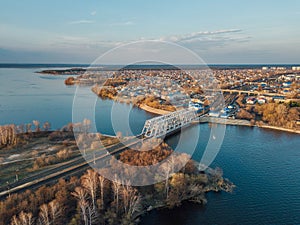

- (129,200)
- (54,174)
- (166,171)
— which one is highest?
(166,171)

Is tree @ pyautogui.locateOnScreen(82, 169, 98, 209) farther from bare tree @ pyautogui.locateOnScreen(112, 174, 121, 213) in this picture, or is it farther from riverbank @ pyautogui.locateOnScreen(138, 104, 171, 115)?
riverbank @ pyautogui.locateOnScreen(138, 104, 171, 115)

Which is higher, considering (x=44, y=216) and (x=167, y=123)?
(x=167, y=123)

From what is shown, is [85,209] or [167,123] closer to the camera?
[85,209]

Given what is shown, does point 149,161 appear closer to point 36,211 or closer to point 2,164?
point 36,211

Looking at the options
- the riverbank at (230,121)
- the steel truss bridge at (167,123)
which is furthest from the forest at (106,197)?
the riverbank at (230,121)

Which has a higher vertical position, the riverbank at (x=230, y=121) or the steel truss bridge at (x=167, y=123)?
the steel truss bridge at (x=167, y=123)

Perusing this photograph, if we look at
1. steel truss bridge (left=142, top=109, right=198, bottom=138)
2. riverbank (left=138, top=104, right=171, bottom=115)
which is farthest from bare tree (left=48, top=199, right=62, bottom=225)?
riverbank (left=138, top=104, right=171, bottom=115)

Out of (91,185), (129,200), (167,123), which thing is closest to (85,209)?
(91,185)

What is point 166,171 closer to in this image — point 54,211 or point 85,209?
point 85,209

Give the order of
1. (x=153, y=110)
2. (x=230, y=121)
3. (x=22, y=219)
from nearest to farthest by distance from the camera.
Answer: (x=22, y=219), (x=230, y=121), (x=153, y=110)

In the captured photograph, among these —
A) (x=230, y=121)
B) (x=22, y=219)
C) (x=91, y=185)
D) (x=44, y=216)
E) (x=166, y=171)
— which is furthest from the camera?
(x=230, y=121)

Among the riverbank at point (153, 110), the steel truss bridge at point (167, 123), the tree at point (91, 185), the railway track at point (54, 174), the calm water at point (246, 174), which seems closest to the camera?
the tree at point (91, 185)

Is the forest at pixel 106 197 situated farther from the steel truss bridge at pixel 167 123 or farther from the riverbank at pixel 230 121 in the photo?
the riverbank at pixel 230 121
